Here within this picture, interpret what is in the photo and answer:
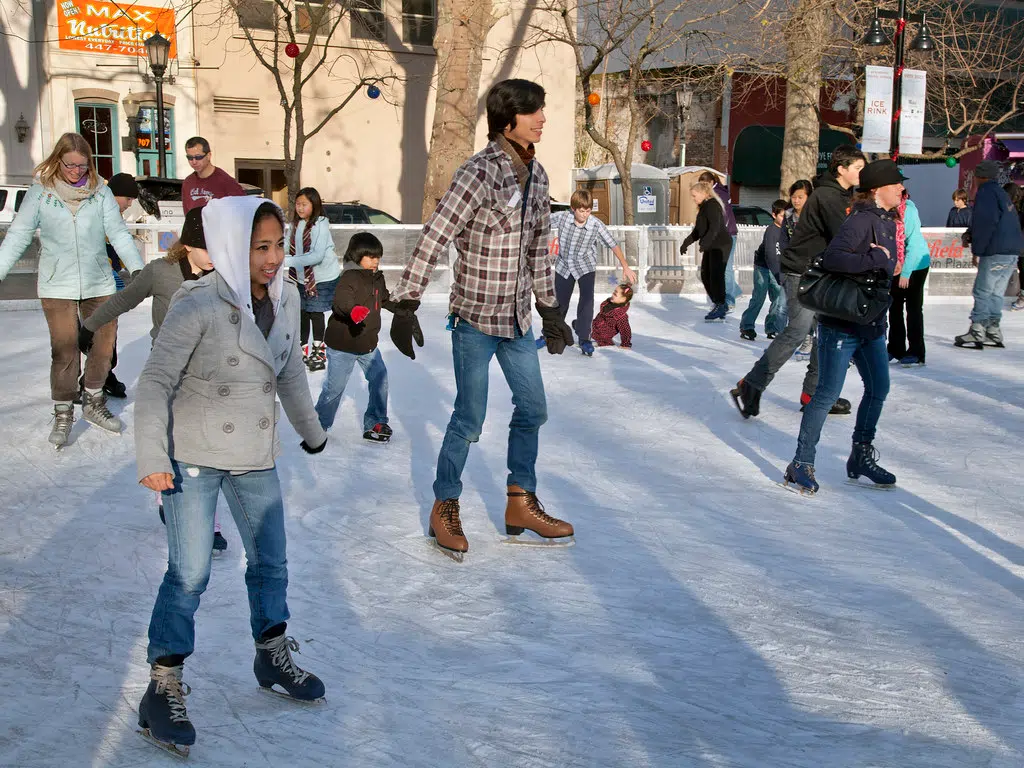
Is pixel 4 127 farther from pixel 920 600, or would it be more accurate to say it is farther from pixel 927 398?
pixel 920 600

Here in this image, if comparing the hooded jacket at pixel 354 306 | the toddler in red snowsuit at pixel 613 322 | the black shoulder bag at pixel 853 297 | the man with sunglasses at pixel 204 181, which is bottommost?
the toddler in red snowsuit at pixel 613 322

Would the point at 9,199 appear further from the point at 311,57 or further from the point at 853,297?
the point at 853,297

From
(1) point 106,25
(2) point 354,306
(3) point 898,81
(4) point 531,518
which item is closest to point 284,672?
(4) point 531,518

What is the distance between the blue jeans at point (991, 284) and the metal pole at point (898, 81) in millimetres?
3525

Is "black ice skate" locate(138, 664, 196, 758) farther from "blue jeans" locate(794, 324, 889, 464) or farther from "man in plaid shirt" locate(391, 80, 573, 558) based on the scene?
"blue jeans" locate(794, 324, 889, 464)

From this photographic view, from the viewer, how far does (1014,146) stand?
73.6ft

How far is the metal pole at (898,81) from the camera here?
13.9 meters

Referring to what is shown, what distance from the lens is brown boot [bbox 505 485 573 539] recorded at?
16.1ft

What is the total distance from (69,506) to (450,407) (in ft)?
10.4

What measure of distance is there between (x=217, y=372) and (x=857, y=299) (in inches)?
139

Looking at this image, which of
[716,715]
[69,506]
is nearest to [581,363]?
[69,506]

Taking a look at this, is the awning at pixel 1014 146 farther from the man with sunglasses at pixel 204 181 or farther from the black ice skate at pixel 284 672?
the black ice skate at pixel 284 672

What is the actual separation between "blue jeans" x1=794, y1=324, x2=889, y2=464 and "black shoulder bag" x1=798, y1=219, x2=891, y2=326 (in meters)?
0.14

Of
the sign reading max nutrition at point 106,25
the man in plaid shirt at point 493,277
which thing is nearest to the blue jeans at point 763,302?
the man in plaid shirt at point 493,277
